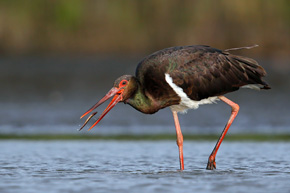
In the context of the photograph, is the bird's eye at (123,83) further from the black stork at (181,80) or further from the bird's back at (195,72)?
the bird's back at (195,72)

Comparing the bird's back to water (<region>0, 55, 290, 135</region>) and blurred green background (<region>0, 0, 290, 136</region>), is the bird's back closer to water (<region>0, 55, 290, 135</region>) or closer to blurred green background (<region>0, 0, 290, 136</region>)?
water (<region>0, 55, 290, 135</region>)

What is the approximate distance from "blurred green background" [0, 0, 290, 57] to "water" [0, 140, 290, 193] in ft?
38.4

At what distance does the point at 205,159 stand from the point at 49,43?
556 inches

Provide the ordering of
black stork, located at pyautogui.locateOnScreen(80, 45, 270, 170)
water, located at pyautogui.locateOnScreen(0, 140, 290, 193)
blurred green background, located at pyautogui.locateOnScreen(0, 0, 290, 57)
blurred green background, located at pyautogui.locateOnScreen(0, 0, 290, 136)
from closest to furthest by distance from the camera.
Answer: water, located at pyautogui.locateOnScreen(0, 140, 290, 193) → black stork, located at pyautogui.locateOnScreen(80, 45, 270, 170) → blurred green background, located at pyautogui.locateOnScreen(0, 0, 290, 136) → blurred green background, located at pyautogui.locateOnScreen(0, 0, 290, 57)

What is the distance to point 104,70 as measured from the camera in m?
20.0

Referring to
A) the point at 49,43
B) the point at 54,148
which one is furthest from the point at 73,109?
the point at 49,43

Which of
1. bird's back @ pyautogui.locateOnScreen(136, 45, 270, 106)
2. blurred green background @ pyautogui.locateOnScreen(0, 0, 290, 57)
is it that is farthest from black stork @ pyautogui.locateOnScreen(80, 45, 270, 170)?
blurred green background @ pyautogui.locateOnScreen(0, 0, 290, 57)

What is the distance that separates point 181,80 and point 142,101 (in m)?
0.55

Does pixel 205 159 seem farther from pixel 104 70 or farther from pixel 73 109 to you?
pixel 104 70

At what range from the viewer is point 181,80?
8711mm

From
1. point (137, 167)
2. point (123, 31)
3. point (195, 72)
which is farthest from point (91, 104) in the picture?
point (123, 31)

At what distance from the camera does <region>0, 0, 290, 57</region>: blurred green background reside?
2284 cm

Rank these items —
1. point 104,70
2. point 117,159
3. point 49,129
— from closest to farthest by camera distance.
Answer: point 117,159 < point 49,129 < point 104,70

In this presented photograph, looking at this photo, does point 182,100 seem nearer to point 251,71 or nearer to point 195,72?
point 195,72
